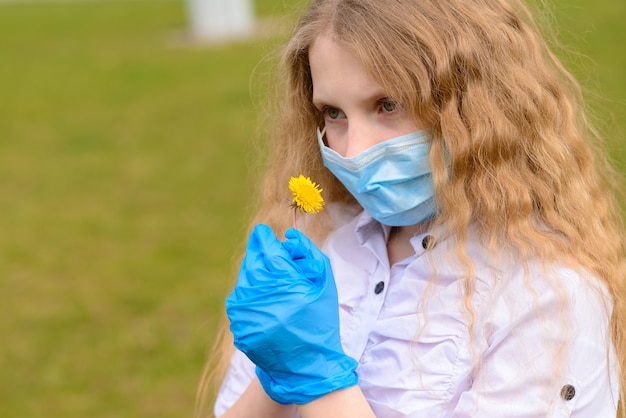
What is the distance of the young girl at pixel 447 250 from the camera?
62.9 inches

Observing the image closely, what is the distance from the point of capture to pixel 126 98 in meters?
9.05

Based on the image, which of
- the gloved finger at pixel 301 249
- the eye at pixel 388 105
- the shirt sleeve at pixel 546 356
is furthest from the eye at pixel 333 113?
the shirt sleeve at pixel 546 356

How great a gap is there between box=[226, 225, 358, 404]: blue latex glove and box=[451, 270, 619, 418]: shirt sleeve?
254 millimetres

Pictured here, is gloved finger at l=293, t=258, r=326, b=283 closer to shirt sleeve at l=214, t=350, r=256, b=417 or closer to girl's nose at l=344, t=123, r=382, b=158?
girl's nose at l=344, t=123, r=382, b=158

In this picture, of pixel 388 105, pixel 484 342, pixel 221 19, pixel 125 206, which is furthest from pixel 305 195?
pixel 221 19

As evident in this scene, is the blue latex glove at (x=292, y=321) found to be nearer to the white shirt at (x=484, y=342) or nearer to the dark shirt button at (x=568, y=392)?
the white shirt at (x=484, y=342)

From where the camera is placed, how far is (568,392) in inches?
62.2

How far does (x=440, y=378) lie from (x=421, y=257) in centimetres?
25

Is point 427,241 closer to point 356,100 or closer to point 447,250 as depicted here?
point 447,250

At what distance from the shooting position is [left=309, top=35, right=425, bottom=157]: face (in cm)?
168

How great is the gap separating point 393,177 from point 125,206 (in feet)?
14.8

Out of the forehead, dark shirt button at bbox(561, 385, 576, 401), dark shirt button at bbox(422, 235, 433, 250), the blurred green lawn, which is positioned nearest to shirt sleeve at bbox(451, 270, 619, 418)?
dark shirt button at bbox(561, 385, 576, 401)

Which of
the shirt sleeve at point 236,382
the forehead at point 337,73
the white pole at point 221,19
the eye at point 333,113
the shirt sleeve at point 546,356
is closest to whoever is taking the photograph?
the shirt sleeve at point 546,356

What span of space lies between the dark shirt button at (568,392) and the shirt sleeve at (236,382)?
72 cm
